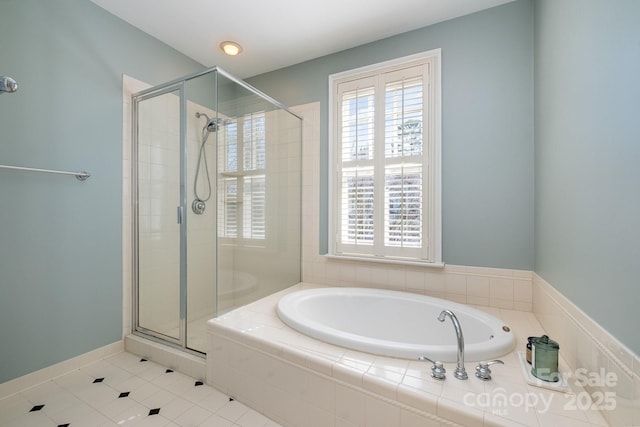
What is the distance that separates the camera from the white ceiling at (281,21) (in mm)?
1957

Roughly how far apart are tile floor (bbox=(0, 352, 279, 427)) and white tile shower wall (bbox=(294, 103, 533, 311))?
1.27 metres

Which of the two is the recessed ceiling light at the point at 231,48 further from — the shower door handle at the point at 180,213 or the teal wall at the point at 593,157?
the teal wall at the point at 593,157

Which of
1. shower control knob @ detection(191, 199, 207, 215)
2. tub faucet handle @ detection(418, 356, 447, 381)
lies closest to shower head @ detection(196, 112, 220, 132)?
shower control knob @ detection(191, 199, 207, 215)

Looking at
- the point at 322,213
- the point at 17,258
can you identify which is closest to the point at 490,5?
the point at 322,213

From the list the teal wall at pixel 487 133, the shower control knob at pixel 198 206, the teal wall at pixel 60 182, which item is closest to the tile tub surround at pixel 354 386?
the teal wall at pixel 487 133

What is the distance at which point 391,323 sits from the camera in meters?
2.04

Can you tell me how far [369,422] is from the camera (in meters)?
1.13

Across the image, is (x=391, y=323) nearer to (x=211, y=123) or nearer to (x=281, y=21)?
(x=211, y=123)

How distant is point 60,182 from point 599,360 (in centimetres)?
293

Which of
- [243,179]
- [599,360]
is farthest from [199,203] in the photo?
[599,360]

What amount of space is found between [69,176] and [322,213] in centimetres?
188

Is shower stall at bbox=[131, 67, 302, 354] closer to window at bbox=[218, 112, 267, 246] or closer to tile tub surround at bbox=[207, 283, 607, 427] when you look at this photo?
window at bbox=[218, 112, 267, 246]

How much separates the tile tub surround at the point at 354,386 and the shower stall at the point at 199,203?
40cm

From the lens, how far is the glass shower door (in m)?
2.12
